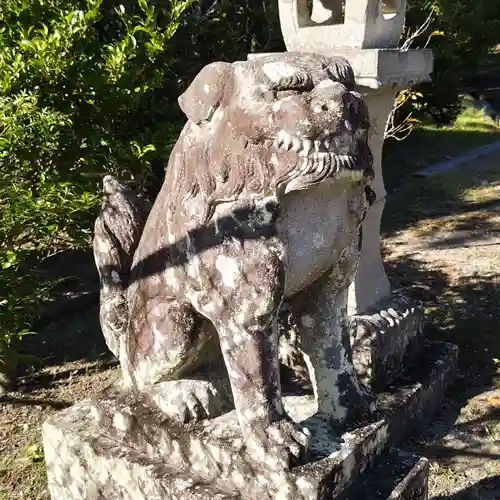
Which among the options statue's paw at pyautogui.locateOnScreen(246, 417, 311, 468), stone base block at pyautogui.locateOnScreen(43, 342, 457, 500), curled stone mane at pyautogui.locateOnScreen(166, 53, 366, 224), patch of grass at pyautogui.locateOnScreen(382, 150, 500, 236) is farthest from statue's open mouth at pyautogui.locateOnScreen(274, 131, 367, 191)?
patch of grass at pyautogui.locateOnScreen(382, 150, 500, 236)

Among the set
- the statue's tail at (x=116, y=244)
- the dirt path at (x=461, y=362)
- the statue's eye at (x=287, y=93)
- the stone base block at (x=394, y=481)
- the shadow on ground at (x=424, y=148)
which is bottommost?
the dirt path at (x=461, y=362)

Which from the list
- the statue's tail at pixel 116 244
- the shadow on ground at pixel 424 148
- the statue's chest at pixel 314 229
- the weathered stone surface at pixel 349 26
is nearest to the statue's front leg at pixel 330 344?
the statue's chest at pixel 314 229

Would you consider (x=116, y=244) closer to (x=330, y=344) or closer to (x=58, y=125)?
(x=330, y=344)

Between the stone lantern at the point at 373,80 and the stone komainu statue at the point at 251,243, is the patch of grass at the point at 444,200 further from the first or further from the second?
the stone komainu statue at the point at 251,243

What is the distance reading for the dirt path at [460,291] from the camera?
9.82 ft

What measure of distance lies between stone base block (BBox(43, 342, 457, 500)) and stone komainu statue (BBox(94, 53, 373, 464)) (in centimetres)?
6

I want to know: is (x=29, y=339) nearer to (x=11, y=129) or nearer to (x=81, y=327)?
(x=81, y=327)

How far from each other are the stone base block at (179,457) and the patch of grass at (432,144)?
22.8 feet

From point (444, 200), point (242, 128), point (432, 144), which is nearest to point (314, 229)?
point (242, 128)

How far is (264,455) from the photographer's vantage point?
1.74m

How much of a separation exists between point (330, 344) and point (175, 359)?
478 mm

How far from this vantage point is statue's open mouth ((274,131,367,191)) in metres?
1.54

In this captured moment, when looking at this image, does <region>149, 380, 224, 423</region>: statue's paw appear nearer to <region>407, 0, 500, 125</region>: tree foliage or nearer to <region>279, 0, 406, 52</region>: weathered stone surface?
<region>279, 0, 406, 52</region>: weathered stone surface

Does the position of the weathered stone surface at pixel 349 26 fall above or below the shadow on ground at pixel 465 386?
above
